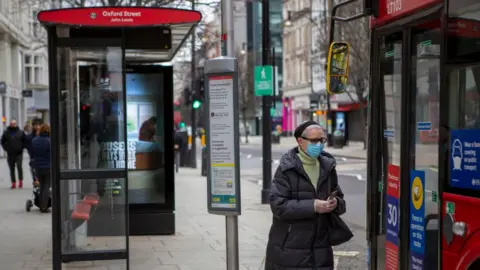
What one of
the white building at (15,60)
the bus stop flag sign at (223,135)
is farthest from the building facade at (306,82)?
the bus stop flag sign at (223,135)

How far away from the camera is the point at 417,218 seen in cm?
477

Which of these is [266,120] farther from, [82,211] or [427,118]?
[427,118]

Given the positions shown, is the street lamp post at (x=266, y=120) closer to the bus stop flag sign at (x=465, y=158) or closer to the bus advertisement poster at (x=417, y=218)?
the bus advertisement poster at (x=417, y=218)

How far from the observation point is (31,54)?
57.0 m

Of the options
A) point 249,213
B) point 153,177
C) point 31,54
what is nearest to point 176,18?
point 153,177

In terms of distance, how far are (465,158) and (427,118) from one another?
2.55 feet

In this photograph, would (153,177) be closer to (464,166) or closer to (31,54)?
(464,166)

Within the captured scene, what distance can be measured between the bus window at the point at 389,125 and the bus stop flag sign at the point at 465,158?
983 millimetres

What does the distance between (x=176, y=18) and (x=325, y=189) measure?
345 cm

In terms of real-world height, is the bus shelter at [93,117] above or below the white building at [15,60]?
below

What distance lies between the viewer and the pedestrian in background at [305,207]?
189 inches

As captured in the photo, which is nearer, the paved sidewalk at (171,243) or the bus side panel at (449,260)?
the bus side panel at (449,260)

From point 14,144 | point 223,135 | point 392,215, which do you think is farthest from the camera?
point 14,144

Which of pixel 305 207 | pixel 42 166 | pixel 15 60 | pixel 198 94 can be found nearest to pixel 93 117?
pixel 305 207
